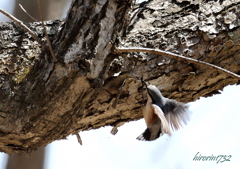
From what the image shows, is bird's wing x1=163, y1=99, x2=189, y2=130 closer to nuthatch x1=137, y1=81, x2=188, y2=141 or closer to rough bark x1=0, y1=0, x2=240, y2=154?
nuthatch x1=137, y1=81, x2=188, y2=141

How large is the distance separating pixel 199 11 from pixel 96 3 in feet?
1.53

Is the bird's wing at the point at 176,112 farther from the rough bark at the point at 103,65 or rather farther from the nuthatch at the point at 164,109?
the rough bark at the point at 103,65

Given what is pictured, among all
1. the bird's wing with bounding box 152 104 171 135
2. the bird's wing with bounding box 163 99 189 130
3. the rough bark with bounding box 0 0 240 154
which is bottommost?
the bird's wing with bounding box 152 104 171 135

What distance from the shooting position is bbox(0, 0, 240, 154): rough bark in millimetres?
934

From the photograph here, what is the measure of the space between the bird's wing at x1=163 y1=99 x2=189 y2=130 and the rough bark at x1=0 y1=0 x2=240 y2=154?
10 centimetres

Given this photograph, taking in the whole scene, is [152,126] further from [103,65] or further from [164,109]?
[103,65]

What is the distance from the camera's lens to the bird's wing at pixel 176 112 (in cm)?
102

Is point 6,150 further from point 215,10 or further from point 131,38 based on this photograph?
point 215,10

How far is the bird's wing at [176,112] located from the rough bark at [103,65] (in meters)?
0.10

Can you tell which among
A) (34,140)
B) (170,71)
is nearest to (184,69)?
(170,71)

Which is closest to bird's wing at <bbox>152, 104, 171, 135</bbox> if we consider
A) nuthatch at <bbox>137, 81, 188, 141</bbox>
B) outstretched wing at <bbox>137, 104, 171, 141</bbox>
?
nuthatch at <bbox>137, 81, 188, 141</bbox>

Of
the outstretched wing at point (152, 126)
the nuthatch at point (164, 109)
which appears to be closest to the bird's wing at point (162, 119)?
the nuthatch at point (164, 109)

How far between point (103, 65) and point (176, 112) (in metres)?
0.36

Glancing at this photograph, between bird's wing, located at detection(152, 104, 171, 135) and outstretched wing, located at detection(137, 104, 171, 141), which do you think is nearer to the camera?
bird's wing, located at detection(152, 104, 171, 135)
